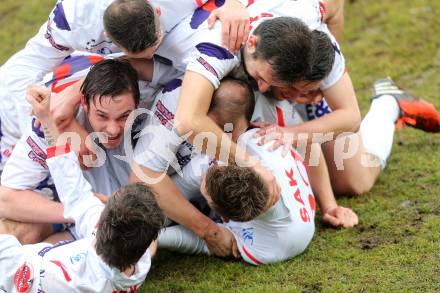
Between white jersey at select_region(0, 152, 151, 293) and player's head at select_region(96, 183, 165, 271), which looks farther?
white jersey at select_region(0, 152, 151, 293)

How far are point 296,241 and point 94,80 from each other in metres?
1.56

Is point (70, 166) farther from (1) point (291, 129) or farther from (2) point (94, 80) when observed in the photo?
(1) point (291, 129)

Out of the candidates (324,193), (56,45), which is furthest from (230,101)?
(56,45)

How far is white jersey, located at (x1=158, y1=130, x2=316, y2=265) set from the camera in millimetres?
4949

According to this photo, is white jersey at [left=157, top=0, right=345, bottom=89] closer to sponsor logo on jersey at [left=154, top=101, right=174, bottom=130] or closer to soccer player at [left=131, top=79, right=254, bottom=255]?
soccer player at [left=131, top=79, right=254, bottom=255]

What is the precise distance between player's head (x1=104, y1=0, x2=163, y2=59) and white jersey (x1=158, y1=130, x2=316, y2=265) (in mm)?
821

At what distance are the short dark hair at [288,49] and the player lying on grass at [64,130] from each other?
0.83 metres

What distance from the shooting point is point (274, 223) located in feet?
16.2

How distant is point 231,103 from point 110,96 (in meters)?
0.72

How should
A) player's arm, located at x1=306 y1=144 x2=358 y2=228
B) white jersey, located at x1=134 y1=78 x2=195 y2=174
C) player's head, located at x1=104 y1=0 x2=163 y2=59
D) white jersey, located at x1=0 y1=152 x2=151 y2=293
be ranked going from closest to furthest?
1. white jersey, located at x1=0 y1=152 x2=151 y2=293
2. player's head, located at x1=104 y1=0 x2=163 y2=59
3. white jersey, located at x1=134 y1=78 x2=195 y2=174
4. player's arm, located at x1=306 y1=144 x2=358 y2=228

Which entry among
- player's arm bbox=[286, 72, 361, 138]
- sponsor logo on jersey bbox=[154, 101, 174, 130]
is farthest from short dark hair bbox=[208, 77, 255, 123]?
player's arm bbox=[286, 72, 361, 138]

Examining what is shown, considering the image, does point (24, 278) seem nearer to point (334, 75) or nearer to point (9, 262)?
point (9, 262)

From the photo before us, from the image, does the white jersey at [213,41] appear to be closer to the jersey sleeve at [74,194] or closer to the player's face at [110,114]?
the player's face at [110,114]

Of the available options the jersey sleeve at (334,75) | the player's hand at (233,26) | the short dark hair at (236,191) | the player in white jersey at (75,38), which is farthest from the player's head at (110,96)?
the jersey sleeve at (334,75)
